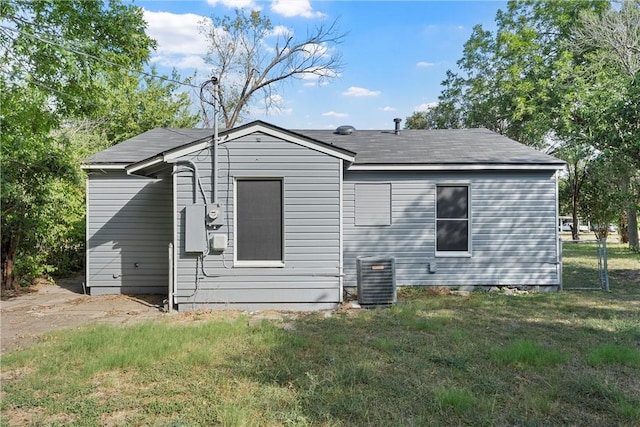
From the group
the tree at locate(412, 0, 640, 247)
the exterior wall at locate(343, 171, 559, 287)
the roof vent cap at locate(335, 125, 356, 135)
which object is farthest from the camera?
the roof vent cap at locate(335, 125, 356, 135)

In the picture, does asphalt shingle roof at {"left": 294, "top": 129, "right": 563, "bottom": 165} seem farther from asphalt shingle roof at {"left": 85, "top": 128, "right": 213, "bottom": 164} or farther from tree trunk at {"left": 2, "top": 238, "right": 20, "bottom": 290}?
tree trunk at {"left": 2, "top": 238, "right": 20, "bottom": 290}

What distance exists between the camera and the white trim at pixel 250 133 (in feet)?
21.9

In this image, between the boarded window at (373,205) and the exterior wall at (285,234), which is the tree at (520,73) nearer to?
the boarded window at (373,205)

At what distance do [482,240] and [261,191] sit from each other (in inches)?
199

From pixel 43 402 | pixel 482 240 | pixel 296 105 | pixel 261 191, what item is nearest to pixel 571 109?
pixel 482 240

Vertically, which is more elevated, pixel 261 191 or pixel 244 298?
pixel 261 191

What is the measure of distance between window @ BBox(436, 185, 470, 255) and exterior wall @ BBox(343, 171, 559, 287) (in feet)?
0.49

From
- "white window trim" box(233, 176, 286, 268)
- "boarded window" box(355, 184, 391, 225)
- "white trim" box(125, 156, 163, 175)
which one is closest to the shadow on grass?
"white window trim" box(233, 176, 286, 268)

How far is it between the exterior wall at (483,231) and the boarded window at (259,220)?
2.18 m

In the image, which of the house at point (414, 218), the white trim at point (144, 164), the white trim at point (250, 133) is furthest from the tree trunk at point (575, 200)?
the white trim at point (144, 164)

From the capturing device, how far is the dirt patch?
5613mm

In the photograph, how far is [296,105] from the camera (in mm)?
20969

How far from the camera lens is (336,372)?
3.89 meters

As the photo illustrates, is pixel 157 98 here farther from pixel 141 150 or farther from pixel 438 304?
pixel 438 304
